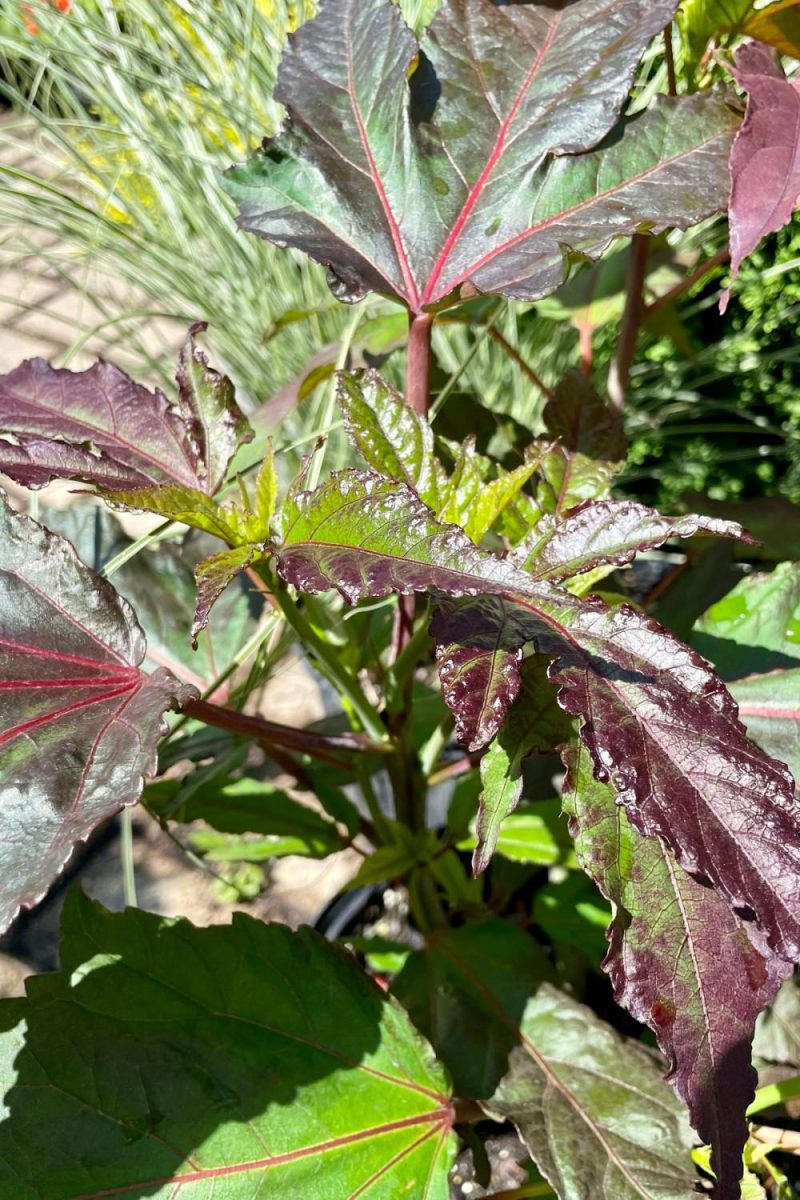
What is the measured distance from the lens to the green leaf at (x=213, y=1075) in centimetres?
53

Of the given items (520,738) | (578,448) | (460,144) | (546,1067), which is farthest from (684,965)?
(460,144)

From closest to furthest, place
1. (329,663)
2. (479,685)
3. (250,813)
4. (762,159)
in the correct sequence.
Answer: (479,685) → (762,159) → (329,663) → (250,813)

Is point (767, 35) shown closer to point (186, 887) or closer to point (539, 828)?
point (539, 828)

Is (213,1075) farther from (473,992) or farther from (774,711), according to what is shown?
(774,711)

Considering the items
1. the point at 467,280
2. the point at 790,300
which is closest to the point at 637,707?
the point at 467,280

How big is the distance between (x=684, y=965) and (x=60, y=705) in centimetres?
34

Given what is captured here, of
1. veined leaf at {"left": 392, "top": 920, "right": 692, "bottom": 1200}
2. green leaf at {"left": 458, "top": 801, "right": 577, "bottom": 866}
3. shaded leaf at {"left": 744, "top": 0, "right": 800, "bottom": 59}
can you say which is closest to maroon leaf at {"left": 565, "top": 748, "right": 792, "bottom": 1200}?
veined leaf at {"left": 392, "top": 920, "right": 692, "bottom": 1200}

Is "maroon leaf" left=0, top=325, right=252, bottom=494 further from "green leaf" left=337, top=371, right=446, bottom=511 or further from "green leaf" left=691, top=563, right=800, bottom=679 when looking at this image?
"green leaf" left=691, top=563, right=800, bottom=679

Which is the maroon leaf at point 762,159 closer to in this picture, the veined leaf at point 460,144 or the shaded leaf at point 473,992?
the veined leaf at point 460,144

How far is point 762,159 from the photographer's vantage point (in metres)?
0.50

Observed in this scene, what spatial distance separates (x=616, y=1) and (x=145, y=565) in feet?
1.88

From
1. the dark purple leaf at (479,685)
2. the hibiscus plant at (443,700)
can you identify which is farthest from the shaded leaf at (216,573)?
the dark purple leaf at (479,685)

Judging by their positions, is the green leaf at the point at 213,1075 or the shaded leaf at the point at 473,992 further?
the shaded leaf at the point at 473,992

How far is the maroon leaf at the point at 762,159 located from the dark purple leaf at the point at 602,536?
14cm
